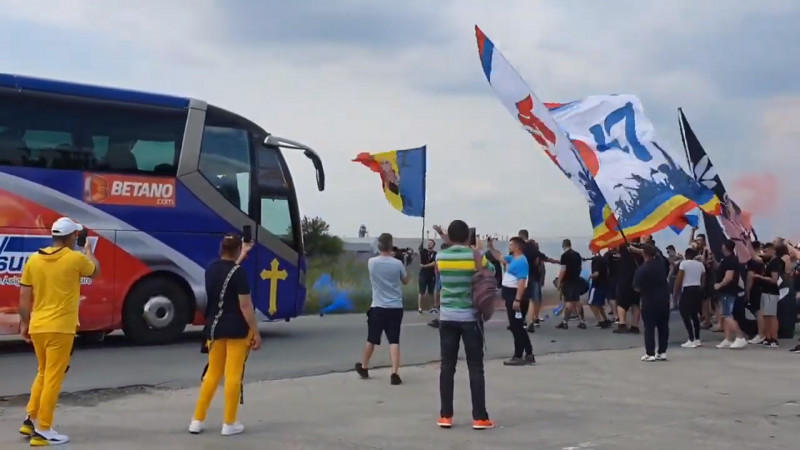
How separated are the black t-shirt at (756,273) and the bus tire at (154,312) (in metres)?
9.01

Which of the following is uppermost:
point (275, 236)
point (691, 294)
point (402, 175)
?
point (402, 175)

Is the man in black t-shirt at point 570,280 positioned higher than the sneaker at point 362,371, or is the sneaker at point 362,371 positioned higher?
the man in black t-shirt at point 570,280

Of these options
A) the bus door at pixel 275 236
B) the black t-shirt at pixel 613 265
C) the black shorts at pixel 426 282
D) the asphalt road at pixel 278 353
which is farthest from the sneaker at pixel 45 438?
the black shorts at pixel 426 282

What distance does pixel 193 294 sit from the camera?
48.7ft

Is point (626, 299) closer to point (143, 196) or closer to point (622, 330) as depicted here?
point (622, 330)

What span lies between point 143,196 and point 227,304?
6893 millimetres

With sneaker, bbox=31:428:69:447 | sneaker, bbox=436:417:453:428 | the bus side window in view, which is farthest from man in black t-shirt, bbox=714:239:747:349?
sneaker, bbox=31:428:69:447

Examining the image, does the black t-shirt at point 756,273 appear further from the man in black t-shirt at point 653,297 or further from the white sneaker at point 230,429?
the white sneaker at point 230,429

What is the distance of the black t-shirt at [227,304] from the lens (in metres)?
7.71

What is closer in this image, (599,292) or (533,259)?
(533,259)

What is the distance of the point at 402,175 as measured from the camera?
21531mm

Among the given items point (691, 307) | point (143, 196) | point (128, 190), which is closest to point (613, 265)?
point (691, 307)

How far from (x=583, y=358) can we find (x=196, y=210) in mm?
6133

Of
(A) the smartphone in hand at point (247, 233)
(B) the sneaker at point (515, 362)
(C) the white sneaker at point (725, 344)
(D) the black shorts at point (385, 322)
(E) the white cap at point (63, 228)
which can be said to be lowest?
(B) the sneaker at point (515, 362)
